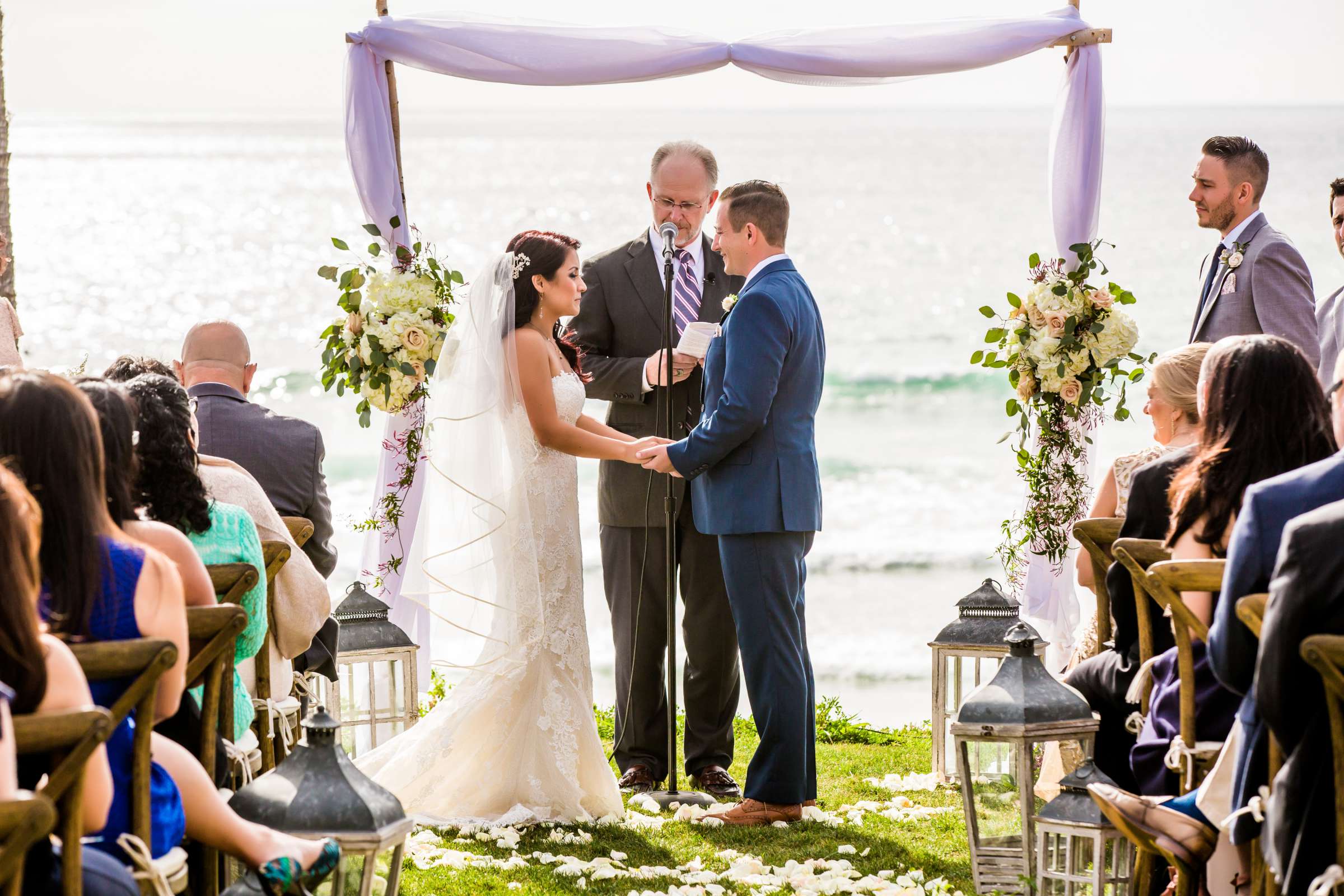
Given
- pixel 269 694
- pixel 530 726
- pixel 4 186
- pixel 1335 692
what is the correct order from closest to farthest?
pixel 1335 692
pixel 269 694
pixel 530 726
pixel 4 186

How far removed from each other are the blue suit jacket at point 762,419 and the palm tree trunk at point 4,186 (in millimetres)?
3468

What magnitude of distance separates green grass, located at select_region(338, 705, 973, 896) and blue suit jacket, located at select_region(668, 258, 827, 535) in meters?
0.98

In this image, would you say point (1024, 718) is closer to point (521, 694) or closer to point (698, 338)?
point (521, 694)

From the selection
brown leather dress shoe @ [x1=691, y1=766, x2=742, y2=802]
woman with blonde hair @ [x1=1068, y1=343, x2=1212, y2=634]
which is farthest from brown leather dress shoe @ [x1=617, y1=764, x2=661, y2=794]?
woman with blonde hair @ [x1=1068, y1=343, x2=1212, y2=634]

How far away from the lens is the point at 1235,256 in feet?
18.5

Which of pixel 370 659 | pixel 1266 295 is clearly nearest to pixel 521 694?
pixel 370 659

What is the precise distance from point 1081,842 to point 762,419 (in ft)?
5.51

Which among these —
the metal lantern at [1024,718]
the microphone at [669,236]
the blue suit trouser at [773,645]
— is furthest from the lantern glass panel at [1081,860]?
the microphone at [669,236]

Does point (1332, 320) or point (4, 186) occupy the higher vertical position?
point (4, 186)

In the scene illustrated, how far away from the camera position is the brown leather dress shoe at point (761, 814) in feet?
15.8

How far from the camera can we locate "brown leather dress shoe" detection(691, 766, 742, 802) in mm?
5379

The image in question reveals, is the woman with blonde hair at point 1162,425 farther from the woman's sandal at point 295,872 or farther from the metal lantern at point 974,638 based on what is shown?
the woman's sandal at point 295,872

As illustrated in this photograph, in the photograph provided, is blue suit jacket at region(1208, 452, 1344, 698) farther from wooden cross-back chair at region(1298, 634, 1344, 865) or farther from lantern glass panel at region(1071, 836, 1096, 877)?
lantern glass panel at region(1071, 836, 1096, 877)

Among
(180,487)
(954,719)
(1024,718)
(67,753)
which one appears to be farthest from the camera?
(954,719)
